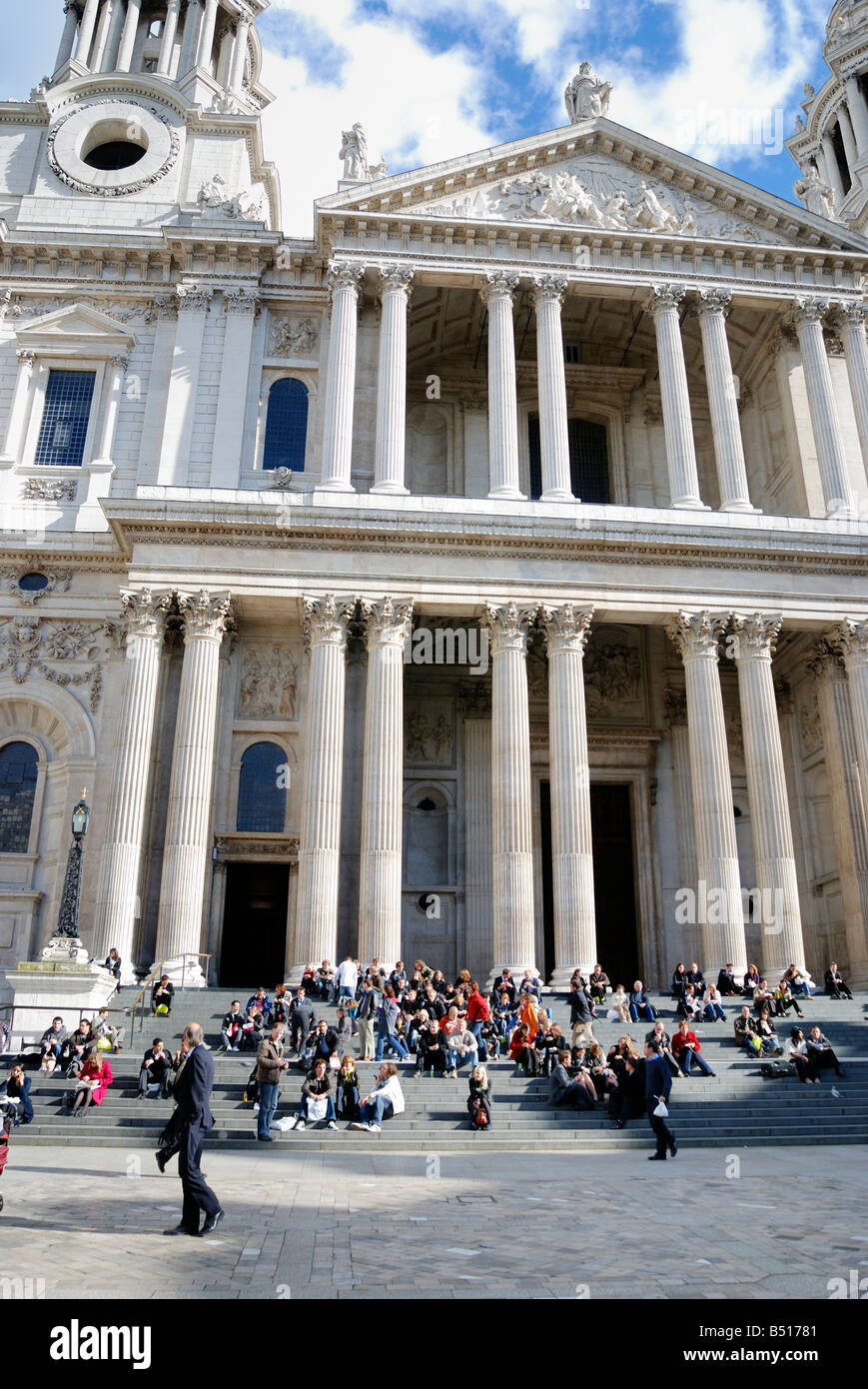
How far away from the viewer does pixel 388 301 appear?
32625 mm

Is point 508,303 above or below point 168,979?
above

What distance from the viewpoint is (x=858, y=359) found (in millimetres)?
34031

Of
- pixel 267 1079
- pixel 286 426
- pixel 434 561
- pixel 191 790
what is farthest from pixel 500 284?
pixel 267 1079

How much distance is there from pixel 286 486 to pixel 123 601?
622cm

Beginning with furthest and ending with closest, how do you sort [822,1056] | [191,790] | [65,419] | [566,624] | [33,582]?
[65,419]
[33,582]
[566,624]
[191,790]
[822,1056]

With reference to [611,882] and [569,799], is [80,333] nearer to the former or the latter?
[569,799]

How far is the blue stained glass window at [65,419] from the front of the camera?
33.6m

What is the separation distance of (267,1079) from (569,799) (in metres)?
14.0

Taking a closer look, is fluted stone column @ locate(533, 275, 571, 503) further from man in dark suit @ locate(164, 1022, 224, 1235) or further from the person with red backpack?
man in dark suit @ locate(164, 1022, 224, 1235)

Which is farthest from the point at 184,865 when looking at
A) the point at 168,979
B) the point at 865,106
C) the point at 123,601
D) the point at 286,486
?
the point at 865,106

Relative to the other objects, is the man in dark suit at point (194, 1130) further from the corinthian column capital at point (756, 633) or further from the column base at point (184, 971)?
the corinthian column capital at point (756, 633)

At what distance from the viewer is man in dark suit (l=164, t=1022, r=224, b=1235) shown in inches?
353
